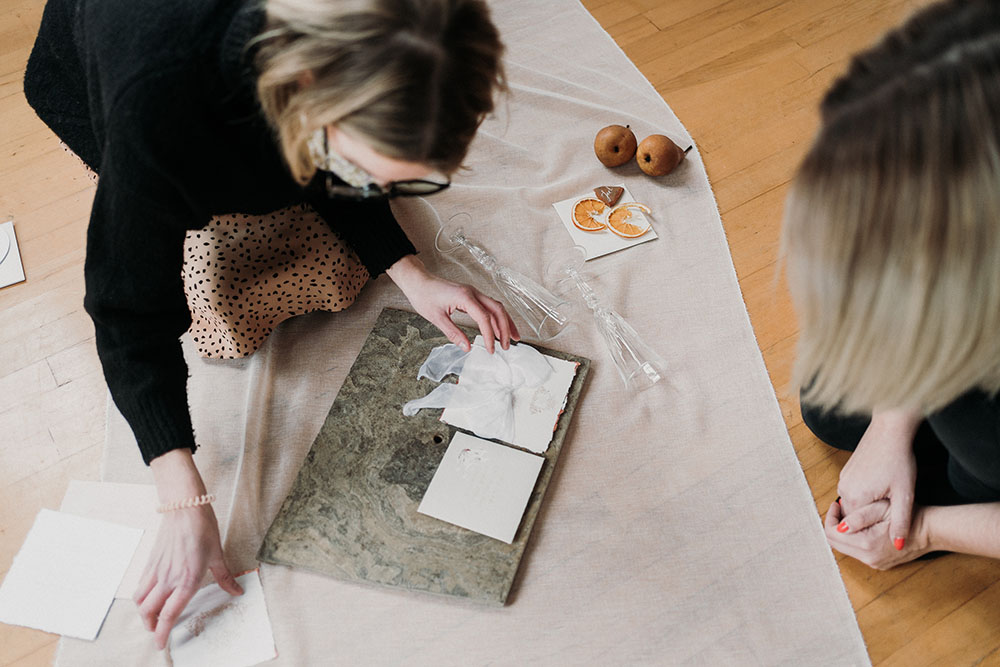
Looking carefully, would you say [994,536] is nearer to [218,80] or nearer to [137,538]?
[218,80]

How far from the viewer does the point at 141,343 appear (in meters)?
1.03

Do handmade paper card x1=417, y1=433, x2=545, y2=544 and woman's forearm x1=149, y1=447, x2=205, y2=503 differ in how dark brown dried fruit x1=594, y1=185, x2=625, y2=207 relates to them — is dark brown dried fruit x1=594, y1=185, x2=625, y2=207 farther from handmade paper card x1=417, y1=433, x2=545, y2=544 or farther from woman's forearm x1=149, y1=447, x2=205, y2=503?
woman's forearm x1=149, y1=447, x2=205, y2=503

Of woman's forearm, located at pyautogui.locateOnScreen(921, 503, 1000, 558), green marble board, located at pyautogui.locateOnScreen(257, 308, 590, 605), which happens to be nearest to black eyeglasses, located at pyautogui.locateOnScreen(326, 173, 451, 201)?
green marble board, located at pyautogui.locateOnScreen(257, 308, 590, 605)

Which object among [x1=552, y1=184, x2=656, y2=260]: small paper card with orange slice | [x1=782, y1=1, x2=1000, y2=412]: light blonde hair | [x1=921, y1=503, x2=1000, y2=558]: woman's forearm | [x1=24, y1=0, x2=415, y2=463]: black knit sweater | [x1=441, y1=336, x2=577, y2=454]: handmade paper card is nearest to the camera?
[x1=782, y1=1, x2=1000, y2=412]: light blonde hair

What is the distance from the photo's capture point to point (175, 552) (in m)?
1.03

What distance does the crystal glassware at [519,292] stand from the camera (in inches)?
54.6

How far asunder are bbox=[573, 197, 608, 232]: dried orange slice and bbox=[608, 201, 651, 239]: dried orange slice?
0.9 inches

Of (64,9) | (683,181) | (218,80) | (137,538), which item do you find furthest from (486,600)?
(64,9)

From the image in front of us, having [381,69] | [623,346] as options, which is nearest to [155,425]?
[381,69]

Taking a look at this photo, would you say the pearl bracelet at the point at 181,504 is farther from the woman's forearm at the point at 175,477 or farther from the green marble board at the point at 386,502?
the green marble board at the point at 386,502

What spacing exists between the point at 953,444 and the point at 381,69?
0.84 meters

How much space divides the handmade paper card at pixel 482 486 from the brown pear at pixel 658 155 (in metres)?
0.71

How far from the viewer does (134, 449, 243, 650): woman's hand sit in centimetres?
102

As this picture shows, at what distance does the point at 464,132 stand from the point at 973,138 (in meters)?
0.50
